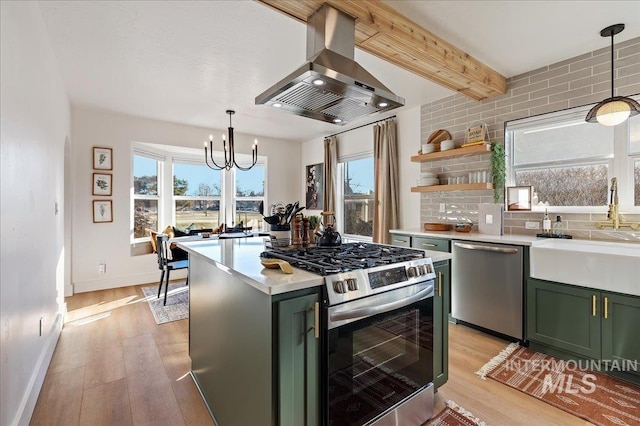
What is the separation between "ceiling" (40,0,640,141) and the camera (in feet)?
7.04

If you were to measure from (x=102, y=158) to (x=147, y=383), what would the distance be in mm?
3569

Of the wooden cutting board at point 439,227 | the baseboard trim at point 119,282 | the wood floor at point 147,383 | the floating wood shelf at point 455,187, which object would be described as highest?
→ the floating wood shelf at point 455,187

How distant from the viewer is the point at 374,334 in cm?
146

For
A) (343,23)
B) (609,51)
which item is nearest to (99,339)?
(343,23)

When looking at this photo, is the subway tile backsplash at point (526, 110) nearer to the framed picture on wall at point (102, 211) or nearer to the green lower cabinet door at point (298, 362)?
the green lower cabinet door at point (298, 362)

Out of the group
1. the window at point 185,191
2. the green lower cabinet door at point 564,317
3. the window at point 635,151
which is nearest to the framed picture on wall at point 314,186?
the window at point 185,191

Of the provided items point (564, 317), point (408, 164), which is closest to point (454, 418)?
point (564, 317)

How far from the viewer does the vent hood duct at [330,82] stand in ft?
5.37

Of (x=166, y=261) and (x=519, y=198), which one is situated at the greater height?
(x=519, y=198)

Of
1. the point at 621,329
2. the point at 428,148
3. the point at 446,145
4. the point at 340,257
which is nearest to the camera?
the point at 340,257

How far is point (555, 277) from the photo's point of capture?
94.3 inches

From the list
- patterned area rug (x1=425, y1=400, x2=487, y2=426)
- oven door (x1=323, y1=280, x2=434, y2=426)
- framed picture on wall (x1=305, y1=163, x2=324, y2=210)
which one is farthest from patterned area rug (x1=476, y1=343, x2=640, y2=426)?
framed picture on wall (x1=305, y1=163, x2=324, y2=210)

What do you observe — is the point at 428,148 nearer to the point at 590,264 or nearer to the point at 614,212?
the point at 614,212

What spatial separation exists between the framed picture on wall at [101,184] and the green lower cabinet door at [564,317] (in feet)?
17.4
